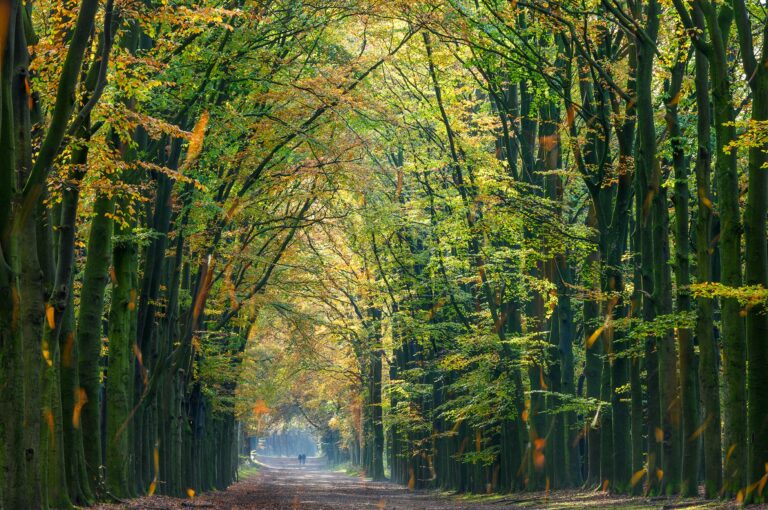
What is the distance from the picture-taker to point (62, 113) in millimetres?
10812

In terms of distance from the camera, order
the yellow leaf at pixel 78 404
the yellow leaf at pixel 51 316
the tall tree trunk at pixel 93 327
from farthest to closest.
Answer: the tall tree trunk at pixel 93 327, the yellow leaf at pixel 78 404, the yellow leaf at pixel 51 316

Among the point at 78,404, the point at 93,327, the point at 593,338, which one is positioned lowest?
the point at 78,404

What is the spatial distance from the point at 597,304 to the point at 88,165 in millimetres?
Answer: 17822

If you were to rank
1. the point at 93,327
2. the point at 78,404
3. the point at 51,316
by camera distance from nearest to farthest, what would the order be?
the point at 51,316 < the point at 78,404 < the point at 93,327

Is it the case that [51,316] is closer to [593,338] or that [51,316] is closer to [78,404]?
[78,404]

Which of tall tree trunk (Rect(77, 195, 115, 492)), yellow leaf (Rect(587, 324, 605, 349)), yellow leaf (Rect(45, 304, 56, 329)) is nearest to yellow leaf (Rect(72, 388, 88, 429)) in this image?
tall tree trunk (Rect(77, 195, 115, 492))

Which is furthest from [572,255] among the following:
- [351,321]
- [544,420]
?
[351,321]

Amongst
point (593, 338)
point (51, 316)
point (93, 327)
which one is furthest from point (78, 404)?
point (593, 338)

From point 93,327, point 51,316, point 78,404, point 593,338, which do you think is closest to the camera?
point 51,316

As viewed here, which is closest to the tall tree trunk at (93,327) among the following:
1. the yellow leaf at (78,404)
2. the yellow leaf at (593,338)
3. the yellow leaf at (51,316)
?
the yellow leaf at (78,404)

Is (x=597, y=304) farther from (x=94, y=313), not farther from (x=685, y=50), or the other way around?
(x=94, y=313)

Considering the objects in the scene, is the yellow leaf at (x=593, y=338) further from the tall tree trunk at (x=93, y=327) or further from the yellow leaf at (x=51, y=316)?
the yellow leaf at (x=51, y=316)

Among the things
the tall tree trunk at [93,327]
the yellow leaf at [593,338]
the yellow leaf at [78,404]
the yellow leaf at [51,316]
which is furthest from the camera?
the yellow leaf at [593,338]

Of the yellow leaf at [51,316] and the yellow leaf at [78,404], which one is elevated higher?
the yellow leaf at [51,316]
